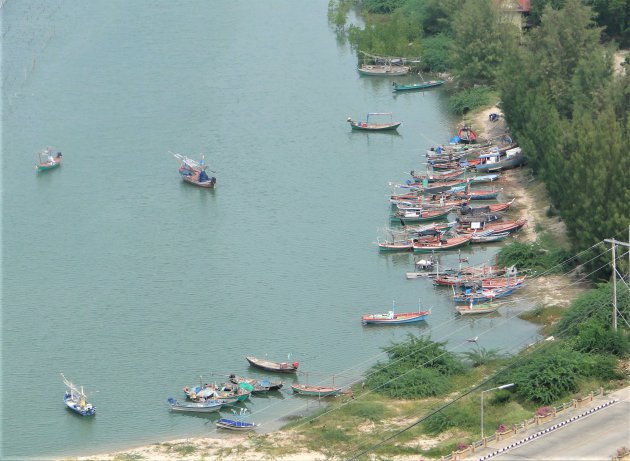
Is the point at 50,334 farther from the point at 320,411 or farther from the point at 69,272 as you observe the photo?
the point at 320,411

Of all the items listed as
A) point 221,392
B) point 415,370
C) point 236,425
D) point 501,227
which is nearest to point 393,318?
point 415,370

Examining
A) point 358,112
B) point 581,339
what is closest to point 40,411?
point 581,339

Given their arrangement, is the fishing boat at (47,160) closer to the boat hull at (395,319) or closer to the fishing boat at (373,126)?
the fishing boat at (373,126)

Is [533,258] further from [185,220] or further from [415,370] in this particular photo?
[185,220]

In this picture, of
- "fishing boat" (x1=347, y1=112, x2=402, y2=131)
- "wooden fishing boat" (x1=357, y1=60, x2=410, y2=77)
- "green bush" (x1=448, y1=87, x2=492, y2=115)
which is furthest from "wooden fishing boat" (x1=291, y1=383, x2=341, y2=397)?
"wooden fishing boat" (x1=357, y1=60, x2=410, y2=77)

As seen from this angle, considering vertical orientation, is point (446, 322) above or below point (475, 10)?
below

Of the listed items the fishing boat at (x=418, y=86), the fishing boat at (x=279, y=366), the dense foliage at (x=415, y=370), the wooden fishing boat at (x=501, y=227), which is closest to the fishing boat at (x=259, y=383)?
the fishing boat at (x=279, y=366)

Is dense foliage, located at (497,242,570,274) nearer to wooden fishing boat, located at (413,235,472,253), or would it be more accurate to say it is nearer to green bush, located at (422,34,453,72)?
wooden fishing boat, located at (413,235,472,253)
